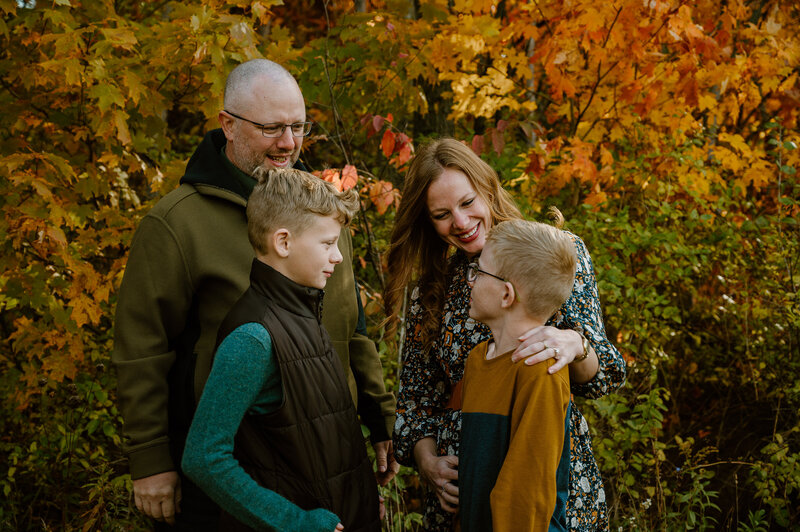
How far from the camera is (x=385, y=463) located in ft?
8.20

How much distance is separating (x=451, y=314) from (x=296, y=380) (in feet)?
2.25

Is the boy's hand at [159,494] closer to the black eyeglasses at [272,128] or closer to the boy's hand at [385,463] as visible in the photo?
the boy's hand at [385,463]

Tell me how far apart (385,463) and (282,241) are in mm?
1134

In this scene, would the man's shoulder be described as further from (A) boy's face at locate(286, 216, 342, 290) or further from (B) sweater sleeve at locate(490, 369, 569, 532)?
(B) sweater sleeve at locate(490, 369, 569, 532)

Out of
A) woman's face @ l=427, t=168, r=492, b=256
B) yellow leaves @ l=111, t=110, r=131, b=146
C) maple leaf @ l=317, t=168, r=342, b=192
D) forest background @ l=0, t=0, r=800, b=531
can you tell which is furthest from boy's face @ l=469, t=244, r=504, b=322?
yellow leaves @ l=111, t=110, r=131, b=146

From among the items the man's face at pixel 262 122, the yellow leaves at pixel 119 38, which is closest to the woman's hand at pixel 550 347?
the man's face at pixel 262 122

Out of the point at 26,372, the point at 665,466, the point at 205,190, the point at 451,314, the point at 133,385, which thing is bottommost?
the point at 665,466

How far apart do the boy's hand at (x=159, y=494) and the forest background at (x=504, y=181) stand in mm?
1225

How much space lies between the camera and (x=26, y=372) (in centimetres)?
376

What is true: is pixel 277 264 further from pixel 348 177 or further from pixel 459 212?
pixel 348 177

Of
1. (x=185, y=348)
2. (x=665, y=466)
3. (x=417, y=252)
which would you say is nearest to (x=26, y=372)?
(x=185, y=348)

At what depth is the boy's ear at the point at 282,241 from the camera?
5.82ft

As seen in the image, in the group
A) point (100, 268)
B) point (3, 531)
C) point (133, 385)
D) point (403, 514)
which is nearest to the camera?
point (133, 385)

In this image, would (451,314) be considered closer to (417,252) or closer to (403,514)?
(417,252)
